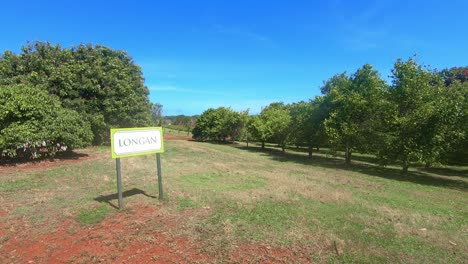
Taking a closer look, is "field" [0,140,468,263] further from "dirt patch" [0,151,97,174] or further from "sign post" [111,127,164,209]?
"dirt patch" [0,151,97,174]

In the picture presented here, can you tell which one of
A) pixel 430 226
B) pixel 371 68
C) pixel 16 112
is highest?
pixel 371 68

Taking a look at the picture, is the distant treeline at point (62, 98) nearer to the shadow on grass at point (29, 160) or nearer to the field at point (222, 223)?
the shadow on grass at point (29, 160)

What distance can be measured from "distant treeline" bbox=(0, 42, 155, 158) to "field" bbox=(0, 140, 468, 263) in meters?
2.59

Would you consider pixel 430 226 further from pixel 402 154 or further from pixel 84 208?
pixel 402 154

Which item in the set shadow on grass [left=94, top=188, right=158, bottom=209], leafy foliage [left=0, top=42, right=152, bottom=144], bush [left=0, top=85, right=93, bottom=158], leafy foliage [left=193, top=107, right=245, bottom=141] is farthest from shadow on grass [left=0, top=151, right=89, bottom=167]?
leafy foliage [left=193, top=107, right=245, bottom=141]

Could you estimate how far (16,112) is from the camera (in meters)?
10.5

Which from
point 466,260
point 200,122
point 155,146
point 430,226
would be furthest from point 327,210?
point 200,122

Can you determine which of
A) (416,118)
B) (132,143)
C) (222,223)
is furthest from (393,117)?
(132,143)

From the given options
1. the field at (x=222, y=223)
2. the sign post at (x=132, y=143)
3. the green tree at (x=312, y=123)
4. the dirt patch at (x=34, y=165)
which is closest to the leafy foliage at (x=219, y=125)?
the green tree at (x=312, y=123)

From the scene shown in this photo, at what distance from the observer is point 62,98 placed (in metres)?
17.0

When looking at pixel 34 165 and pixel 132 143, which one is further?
pixel 34 165

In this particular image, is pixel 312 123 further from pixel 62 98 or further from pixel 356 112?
pixel 62 98

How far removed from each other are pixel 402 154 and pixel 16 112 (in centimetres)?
1703

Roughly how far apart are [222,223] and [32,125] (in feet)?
32.1
